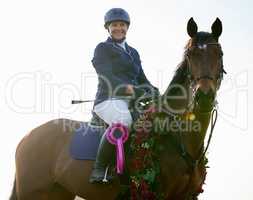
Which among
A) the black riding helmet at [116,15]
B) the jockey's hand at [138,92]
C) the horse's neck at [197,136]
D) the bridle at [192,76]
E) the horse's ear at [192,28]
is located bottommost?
the horse's neck at [197,136]

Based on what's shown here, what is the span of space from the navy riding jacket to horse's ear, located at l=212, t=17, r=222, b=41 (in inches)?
60.1

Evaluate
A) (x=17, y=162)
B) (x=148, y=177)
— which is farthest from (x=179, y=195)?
(x=17, y=162)

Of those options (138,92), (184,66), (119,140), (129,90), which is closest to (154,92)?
(138,92)

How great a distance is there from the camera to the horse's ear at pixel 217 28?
7.00m

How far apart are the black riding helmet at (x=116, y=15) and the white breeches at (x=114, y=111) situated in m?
1.37

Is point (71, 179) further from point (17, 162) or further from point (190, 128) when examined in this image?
point (190, 128)

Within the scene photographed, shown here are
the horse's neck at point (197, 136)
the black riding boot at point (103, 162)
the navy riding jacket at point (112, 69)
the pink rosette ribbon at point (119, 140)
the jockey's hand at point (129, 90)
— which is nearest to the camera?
the horse's neck at point (197, 136)

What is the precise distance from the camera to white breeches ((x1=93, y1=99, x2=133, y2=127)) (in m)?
7.33

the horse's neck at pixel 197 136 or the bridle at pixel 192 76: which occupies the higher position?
the bridle at pixel 192 76

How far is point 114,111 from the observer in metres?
7.50

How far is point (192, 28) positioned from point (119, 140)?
77.1 inches

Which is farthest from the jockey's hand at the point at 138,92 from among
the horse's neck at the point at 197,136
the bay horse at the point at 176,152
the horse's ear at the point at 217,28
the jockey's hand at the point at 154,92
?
the horse's ear at the point at 217,28

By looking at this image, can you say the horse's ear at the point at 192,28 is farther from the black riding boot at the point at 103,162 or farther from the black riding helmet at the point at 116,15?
the black riding boot at the point at 103,162

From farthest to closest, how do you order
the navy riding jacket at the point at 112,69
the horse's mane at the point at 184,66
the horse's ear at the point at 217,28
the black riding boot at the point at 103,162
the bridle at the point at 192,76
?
the navy riding jacket at the point at 112,69 → the black riding boot at the point at 103,162 → the horse's ear at the point at 217,28 → the horse's mane at the point at 184,66 → the bridle at the point at 192,76
